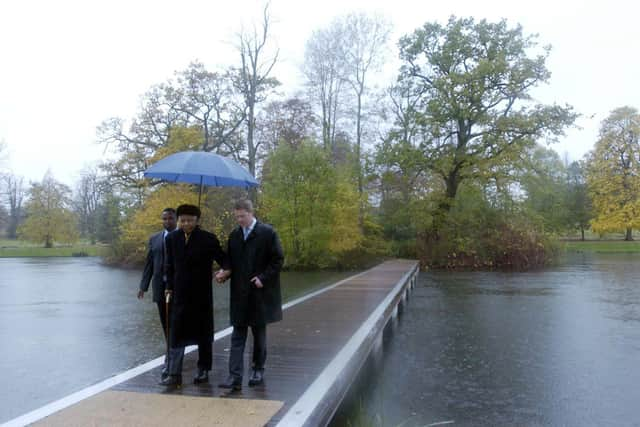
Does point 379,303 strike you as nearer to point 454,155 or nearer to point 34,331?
point 34,331

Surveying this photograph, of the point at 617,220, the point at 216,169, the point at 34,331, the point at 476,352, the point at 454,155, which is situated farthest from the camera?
the point at 617,220

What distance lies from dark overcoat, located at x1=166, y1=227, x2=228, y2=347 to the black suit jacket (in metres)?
0.37

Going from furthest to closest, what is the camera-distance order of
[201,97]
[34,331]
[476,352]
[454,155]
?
[201,97], [454,155], [34,331], [476,352]

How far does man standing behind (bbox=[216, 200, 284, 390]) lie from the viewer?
4.65m

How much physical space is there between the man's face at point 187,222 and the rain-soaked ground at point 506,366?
7.90 feet

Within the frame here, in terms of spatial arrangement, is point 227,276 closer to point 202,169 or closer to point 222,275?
point 222,275

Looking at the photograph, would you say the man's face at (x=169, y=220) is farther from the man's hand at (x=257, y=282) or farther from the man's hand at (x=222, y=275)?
the man's hand at (x=257, y=282)

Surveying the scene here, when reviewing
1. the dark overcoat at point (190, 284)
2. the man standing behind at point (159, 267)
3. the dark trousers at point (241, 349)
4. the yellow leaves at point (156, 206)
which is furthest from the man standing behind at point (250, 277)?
the yellow leaves at point (156, 206)

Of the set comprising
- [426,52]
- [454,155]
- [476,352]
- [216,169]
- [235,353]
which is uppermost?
[426,52]

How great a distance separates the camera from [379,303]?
31.2 feet

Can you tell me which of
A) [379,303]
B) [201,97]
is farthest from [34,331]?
[201,97]

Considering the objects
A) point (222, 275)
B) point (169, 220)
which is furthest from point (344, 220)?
point (222, 275)

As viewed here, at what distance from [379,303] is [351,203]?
47.6 ft

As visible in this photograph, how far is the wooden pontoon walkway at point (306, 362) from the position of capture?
4.29 metres
